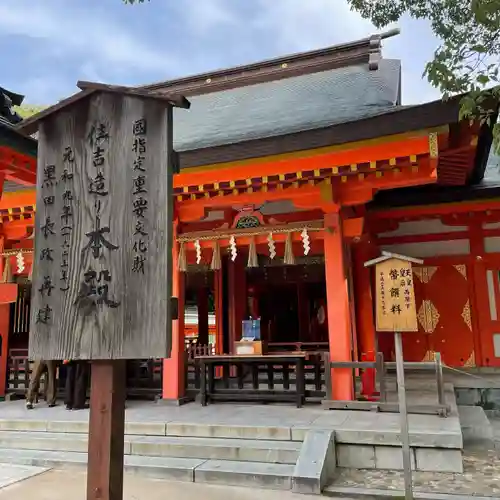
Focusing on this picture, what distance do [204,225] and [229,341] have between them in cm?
320

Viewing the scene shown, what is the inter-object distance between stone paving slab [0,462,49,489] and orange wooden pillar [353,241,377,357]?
230 inches

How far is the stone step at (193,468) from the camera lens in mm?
4688

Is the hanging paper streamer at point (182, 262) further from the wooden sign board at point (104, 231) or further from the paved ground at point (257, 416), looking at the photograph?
the wooden sign board at point (104, 231)

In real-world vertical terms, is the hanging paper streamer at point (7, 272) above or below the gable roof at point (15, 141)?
below

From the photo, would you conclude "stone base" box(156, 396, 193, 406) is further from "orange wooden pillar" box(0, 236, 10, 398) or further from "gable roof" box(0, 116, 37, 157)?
"gable roof" box(0, 116, 37, 157)

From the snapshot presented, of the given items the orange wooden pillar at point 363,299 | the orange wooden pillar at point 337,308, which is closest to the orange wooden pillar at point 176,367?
the orange wooden pillar at point 337,308

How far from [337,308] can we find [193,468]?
125 inches

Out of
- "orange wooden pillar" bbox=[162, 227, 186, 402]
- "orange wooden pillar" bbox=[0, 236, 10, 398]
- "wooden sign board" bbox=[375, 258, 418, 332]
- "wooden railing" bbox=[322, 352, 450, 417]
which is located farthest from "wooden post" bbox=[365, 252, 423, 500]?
"orange wooden pillar" bbox=[0, 236, 10, 398]

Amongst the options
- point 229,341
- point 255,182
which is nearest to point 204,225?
point 255,182

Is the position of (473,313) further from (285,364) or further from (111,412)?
(111,412)

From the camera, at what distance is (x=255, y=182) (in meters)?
7.28

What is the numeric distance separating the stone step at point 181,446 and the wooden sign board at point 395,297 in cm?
174

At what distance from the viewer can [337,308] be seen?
707 cm

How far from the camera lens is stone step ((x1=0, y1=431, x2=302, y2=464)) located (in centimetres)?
514
